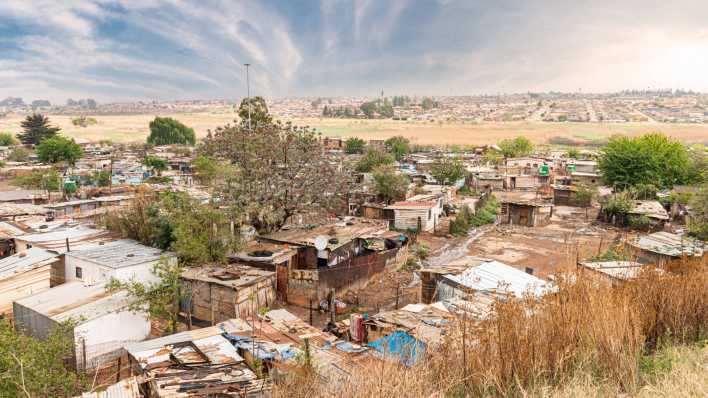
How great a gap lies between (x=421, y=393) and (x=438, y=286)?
8885mm

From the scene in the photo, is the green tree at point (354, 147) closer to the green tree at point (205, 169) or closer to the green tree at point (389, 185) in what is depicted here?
the green tree at point (205, 169)

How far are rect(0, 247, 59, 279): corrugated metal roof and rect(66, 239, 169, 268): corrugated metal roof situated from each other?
606mm

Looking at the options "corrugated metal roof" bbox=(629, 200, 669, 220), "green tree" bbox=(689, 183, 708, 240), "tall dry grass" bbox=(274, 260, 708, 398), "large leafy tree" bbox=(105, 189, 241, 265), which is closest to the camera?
"tall dry grass" bbox=(274, 260, 708, 398)

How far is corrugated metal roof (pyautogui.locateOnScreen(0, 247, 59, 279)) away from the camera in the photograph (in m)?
11.6

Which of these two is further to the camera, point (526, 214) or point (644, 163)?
point (644, 163)

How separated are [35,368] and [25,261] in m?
7.33

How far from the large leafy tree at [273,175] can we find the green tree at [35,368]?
25.9 ft

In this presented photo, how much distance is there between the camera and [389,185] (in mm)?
27094

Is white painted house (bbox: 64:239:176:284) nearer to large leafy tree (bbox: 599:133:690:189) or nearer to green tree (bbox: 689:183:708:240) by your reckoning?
green tree (bbox: 689:183:708:240)

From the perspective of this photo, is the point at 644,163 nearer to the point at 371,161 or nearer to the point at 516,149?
the point at 371,161

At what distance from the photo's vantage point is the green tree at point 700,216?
17344mm

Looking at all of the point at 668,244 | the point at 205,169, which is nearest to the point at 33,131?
the point at 205,169

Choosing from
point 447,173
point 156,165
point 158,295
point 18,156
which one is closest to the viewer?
point 158,295

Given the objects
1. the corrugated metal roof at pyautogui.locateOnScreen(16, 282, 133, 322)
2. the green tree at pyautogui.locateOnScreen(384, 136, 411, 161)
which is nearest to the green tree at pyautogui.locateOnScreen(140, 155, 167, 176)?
the green tree at pyautogui.locateOnScreen(384, 136, 411, 161)
